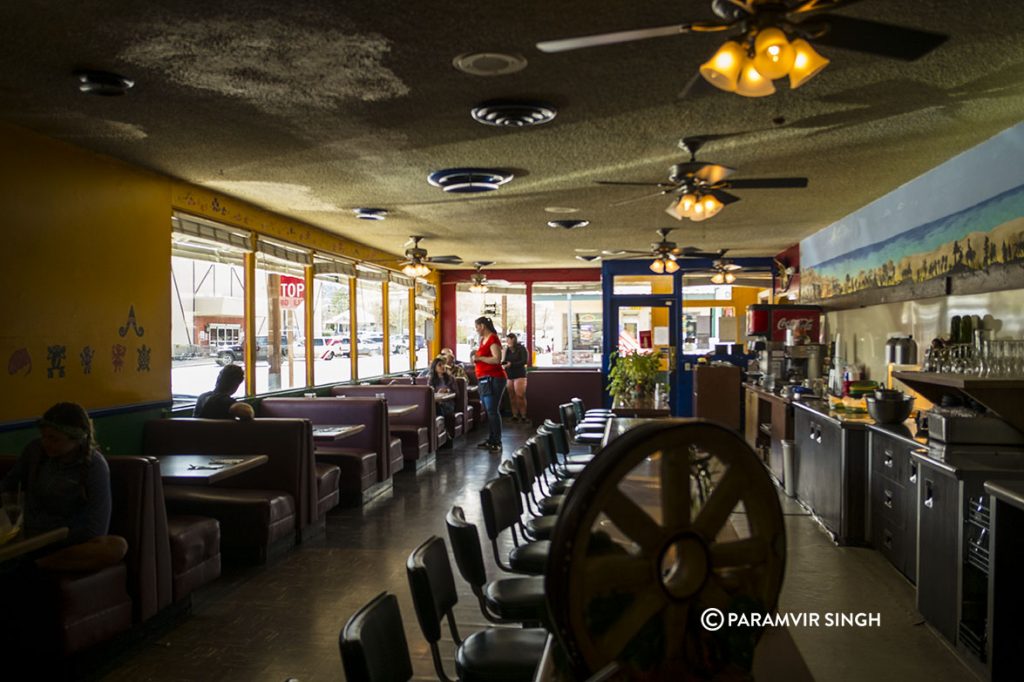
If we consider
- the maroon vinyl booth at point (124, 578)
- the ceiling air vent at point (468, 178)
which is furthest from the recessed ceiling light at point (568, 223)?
the maroon vinyl booth at point (124, 578)

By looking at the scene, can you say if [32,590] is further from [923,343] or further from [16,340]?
[923,343]

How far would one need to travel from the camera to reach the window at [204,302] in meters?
6.84

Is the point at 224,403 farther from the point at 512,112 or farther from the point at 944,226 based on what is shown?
the point at 944,226

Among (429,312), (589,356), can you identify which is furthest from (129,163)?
(589,356)

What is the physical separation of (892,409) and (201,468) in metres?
4.60

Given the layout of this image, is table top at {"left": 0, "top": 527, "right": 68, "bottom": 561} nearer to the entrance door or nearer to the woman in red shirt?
the woman in red shirt

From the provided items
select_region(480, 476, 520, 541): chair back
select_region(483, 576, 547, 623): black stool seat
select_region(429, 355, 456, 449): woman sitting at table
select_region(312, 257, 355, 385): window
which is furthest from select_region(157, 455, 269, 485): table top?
select_region(429, 355, 456, 449): woman sitting at table

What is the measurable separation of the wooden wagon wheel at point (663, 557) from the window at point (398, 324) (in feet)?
39.6

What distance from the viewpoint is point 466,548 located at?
A: 291cm

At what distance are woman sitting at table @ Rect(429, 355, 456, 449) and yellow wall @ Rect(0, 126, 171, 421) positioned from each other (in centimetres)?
437

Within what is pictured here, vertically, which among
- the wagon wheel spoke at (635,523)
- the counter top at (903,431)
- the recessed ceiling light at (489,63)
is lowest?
the counter top at (903,431)

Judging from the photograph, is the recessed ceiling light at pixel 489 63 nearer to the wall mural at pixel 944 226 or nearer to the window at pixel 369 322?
the wall mural at pixel 944 226

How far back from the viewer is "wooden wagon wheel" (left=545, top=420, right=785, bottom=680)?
2.92ft

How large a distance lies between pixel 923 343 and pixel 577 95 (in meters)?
4.06
